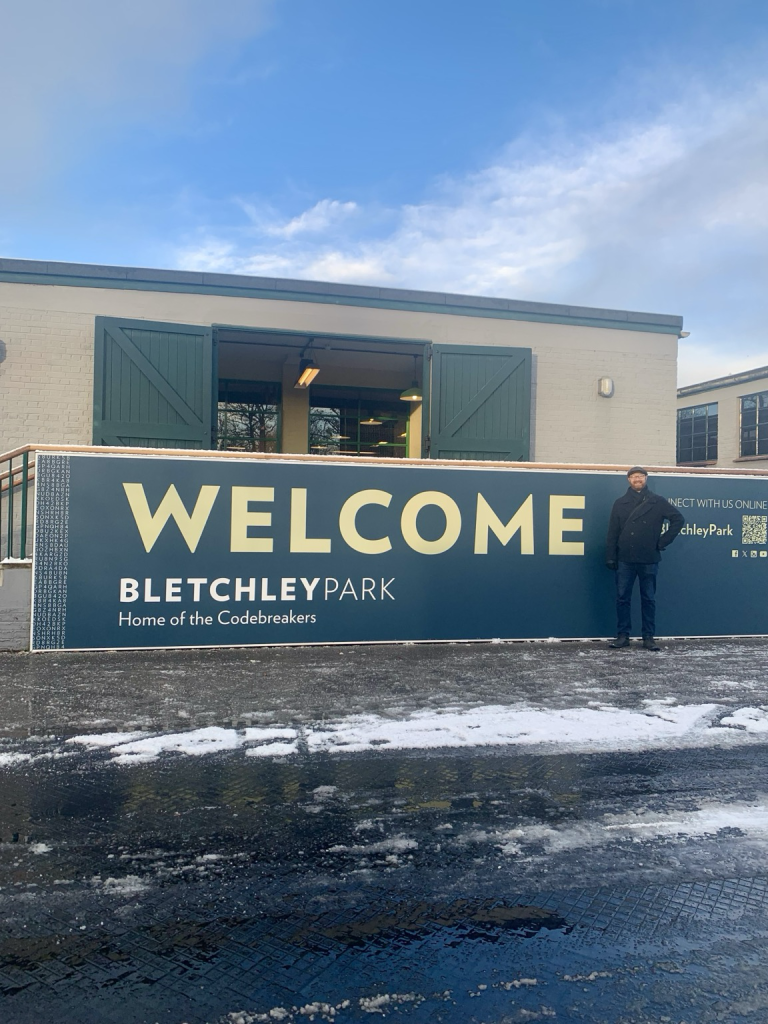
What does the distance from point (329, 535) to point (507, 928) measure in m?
5.17

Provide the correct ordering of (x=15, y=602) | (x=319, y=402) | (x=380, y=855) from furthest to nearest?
(x=319, y=402), (x=15, y=602), (x=380, y=855)

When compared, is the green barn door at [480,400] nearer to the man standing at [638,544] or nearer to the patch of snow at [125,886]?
the man standing at [638,544]

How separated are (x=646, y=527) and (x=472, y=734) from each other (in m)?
3.70

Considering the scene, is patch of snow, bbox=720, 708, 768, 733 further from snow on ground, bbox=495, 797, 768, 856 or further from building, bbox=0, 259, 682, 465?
building, bbox=0, 259, 682, 465

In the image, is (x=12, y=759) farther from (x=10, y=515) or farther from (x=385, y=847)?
(x=10, y=515)

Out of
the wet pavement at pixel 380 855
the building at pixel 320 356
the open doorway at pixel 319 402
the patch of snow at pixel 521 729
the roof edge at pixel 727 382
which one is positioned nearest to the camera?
the wet pavement at pixel 380 855

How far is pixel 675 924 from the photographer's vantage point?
2.53 m

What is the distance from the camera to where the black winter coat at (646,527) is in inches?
296

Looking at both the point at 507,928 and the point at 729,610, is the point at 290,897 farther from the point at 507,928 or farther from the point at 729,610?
the point at 729,610

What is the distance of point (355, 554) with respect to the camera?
24.6 feet

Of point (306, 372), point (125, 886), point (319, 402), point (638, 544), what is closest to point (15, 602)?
point (125, 886)

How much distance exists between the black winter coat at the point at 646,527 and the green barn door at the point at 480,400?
4.93 metres

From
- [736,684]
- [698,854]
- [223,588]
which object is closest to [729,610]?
[736,684]

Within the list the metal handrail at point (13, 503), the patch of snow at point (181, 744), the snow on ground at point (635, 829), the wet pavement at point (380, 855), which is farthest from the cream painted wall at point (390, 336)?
the snow on ground at point (635, 829)
